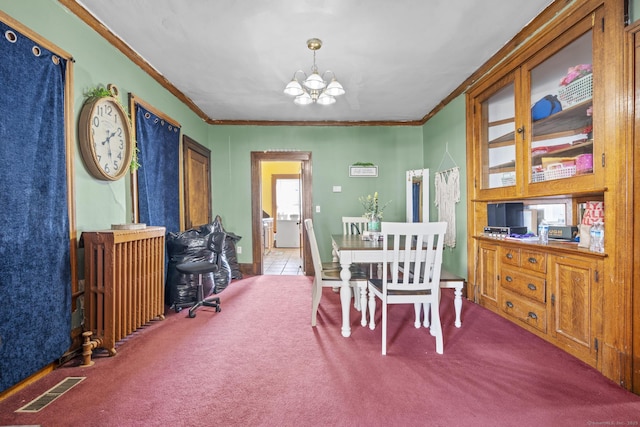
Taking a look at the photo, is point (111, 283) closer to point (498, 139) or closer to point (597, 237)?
Result: point (597, 237)

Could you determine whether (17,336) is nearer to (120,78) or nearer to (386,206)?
(120,78)

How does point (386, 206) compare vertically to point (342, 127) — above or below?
below

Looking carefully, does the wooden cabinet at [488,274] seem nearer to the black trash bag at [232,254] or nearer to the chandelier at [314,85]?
the chandelier at [314,85]

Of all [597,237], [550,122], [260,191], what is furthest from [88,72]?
A: [597,237]

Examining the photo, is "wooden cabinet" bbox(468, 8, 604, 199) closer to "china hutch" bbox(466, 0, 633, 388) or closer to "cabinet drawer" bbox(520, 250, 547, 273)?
"china hutch" bbox(466, 0, 633, 388)

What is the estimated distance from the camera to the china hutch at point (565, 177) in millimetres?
1806

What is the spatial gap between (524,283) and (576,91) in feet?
5.00

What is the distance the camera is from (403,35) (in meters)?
2.64

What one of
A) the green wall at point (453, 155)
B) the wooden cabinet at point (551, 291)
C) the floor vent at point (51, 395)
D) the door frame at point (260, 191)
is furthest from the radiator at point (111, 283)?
the green wall at point (453, 155)

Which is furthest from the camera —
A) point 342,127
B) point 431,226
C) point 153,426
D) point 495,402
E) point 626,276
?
point 342,127

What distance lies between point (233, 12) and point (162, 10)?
1.73 ft

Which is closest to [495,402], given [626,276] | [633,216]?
[626,276]

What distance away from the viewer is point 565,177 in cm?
220

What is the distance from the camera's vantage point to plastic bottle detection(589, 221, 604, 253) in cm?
193
